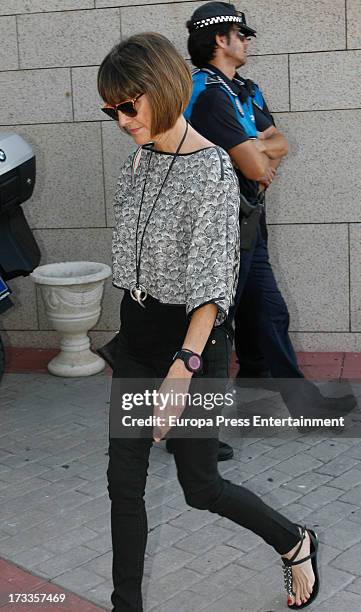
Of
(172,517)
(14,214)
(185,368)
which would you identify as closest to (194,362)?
(185,368)

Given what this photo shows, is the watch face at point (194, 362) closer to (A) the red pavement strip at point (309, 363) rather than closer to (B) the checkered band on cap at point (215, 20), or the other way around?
(B) the checkered band on cap at point (215, 20)

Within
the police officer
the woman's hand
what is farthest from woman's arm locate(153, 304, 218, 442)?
the police officer

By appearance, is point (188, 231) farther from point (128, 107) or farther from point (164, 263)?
point (128, 107)

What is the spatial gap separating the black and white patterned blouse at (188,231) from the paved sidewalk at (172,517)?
43.7 inches

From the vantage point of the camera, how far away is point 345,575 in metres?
3.53

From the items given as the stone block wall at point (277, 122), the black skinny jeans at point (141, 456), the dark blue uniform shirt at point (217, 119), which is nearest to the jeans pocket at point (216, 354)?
the black skinny jeans at point (141, 456)

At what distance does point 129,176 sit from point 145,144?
0.39 feet

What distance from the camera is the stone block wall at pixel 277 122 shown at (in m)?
6.00

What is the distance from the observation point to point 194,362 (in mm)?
2791

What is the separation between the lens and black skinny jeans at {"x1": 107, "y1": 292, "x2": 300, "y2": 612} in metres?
2.97

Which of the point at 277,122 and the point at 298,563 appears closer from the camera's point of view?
the point at 298,563

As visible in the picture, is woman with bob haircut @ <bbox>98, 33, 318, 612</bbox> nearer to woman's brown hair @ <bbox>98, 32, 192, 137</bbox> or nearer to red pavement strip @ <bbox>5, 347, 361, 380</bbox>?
woman's brown hair @ <bbox>98, 32, 192, 137</bbox>

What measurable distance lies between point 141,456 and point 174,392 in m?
0.33

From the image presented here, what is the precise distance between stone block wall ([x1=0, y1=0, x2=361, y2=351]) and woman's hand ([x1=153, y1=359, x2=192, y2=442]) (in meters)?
3.54
